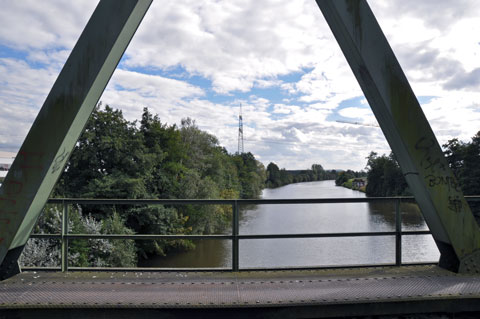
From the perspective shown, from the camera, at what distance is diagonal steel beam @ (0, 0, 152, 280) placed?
361cm

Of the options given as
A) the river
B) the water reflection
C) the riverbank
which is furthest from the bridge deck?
the riverbank

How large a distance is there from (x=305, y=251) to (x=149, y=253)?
12155 mm

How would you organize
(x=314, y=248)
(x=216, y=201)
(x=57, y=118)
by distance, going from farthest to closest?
(x=314, y=248), (x=216, y=201), (x=57, y=118)

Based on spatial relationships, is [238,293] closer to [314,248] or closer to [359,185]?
[314,248]

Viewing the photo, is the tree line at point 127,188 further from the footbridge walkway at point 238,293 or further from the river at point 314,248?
the footbridge walkway at point 238,293

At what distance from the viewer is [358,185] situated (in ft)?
268

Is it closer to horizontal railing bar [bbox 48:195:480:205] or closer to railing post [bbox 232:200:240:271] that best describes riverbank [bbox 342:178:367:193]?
horizontal railing bar [bbox 48:195:480:205]

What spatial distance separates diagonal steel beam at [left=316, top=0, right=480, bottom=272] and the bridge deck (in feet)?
1.66

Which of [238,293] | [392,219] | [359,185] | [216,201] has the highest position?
[216,201]

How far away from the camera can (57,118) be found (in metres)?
3.65

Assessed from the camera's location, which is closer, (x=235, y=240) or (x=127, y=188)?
(x=235, y=240)

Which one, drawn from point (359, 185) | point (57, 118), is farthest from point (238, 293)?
point (359, 185)

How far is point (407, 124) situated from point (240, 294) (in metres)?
2.65

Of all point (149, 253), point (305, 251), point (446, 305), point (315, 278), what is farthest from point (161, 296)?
point (149, 253)
